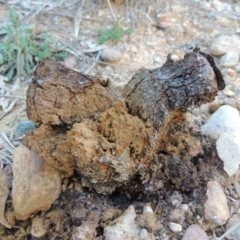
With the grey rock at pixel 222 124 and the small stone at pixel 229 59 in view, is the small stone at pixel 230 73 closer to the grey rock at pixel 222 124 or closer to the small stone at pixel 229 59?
the small stone at pixel 229 59

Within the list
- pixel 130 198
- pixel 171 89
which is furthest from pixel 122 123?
pixel 130 198

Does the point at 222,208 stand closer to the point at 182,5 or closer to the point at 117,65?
the point at 117,65

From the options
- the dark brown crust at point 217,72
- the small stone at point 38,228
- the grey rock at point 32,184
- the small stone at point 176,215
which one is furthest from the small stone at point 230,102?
the small stone at point 38,228

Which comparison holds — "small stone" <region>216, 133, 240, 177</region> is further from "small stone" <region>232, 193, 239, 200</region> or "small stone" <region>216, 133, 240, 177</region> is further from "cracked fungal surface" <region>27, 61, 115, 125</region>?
"cracked fungal surface" <region>27, 61, 115, 125</region>

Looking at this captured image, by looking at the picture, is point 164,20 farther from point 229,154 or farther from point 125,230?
point 125,230

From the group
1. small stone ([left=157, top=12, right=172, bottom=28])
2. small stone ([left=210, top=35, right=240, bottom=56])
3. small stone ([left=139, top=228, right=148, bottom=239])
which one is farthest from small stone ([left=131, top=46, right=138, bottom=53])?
small stone ([left=139, top=228, right=148, bottom=239])

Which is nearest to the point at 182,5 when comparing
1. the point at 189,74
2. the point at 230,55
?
the point at 230,55

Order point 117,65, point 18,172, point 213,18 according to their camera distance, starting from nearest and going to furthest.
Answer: point 18,172, point 117,65, point 213,18
